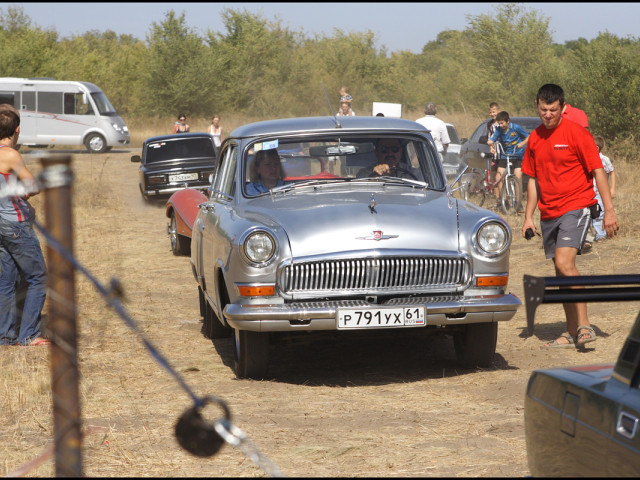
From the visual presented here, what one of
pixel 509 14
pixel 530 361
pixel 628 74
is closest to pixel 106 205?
pixel 628 74

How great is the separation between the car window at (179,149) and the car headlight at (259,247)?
1413 cm

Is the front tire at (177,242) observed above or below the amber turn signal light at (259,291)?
below

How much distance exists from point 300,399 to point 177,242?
806cm

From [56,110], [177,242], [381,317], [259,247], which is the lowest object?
[177,242]

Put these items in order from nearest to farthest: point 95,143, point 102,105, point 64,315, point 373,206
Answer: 1. point 64,315
2. point 373,206
3. point 102,105
4. point 95,143

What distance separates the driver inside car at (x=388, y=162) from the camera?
25.6 ft

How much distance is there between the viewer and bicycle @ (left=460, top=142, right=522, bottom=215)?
16.9 meters

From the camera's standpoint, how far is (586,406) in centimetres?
288

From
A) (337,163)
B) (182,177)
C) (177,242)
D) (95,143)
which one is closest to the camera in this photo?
(337,163)

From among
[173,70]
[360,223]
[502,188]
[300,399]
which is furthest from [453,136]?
[173,70]

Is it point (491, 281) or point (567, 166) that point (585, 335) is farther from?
point (491, 281)

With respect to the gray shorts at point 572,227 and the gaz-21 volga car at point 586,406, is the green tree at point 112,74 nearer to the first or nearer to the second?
the gray shorts at point 572,227

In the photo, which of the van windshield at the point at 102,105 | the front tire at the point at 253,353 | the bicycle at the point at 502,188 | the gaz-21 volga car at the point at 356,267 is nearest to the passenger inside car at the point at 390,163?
the gaz-21 volga car at the point at 356,267

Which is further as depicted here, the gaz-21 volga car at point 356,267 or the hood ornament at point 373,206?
the hood ornament at point 373,206
